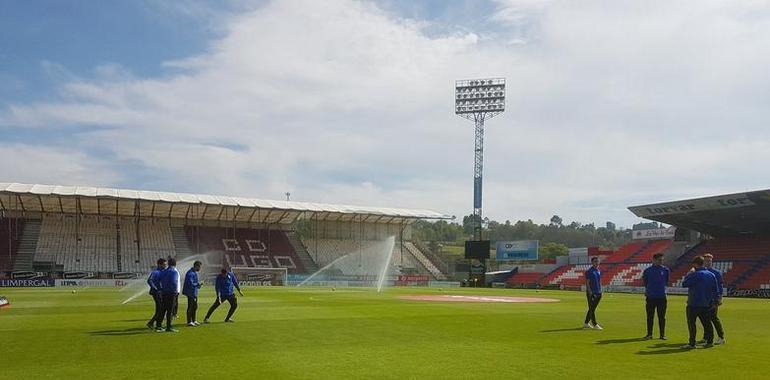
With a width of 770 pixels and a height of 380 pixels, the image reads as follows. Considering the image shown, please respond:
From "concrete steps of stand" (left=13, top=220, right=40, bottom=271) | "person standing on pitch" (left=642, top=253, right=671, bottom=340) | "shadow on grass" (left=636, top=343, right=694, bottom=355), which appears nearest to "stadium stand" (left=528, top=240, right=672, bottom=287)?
"person standing on pitch" (left=642, top=253, right=671, bottom=340)

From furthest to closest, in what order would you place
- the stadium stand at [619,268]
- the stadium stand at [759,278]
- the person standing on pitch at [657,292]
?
the stadium stand at [619,268] < the stadium stand at [759,278] < the person standing on pitch at [657,292]

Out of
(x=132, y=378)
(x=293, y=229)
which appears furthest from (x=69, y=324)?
(x=293, y=229)

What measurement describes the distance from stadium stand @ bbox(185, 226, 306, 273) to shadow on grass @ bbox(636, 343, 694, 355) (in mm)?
64540

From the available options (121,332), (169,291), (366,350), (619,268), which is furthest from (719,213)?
(121,332)

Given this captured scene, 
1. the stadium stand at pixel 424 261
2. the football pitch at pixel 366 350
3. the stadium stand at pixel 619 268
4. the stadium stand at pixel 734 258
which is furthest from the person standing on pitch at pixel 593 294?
the stadium stand at pixel 424 261

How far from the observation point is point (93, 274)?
65250mm

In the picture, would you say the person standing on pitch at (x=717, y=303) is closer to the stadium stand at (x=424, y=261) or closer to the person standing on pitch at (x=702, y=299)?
the person standing on pitch at (x=702, y=299)

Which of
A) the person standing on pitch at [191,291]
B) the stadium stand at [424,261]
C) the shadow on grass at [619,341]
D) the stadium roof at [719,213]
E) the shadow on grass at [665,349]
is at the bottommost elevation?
the stadium stand at [424,261]

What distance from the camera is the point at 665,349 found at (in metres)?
13.1

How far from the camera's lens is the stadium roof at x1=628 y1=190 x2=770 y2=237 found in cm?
5241

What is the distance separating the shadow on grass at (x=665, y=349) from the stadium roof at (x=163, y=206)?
62.3 m

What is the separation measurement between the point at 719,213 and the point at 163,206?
57.7 metres

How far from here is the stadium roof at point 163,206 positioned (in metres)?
66.0

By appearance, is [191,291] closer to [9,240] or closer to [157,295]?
[157,295]
